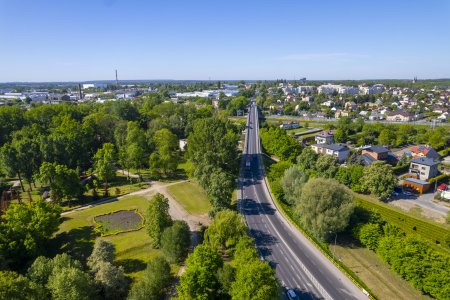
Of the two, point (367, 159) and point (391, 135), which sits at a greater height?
point (391, 135)

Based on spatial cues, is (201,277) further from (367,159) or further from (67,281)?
(367,159)

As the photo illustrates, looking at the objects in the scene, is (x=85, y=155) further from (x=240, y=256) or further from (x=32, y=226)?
(x=240, y=256)

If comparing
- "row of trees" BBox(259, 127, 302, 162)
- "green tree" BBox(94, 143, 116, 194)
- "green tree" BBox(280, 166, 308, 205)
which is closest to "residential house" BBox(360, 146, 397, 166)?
"row of trees" BBox(259, 127, 302, 162)

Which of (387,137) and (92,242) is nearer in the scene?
(92,242)

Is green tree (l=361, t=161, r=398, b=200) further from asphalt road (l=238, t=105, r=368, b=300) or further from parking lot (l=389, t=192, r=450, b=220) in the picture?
asphalt road (l=238, t=105, r=368, b=300)

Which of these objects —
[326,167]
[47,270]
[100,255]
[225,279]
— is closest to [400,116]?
[326,167]

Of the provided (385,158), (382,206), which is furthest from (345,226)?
(385,158)

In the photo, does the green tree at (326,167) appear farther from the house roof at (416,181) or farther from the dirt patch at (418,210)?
the house roof at (416,181)
